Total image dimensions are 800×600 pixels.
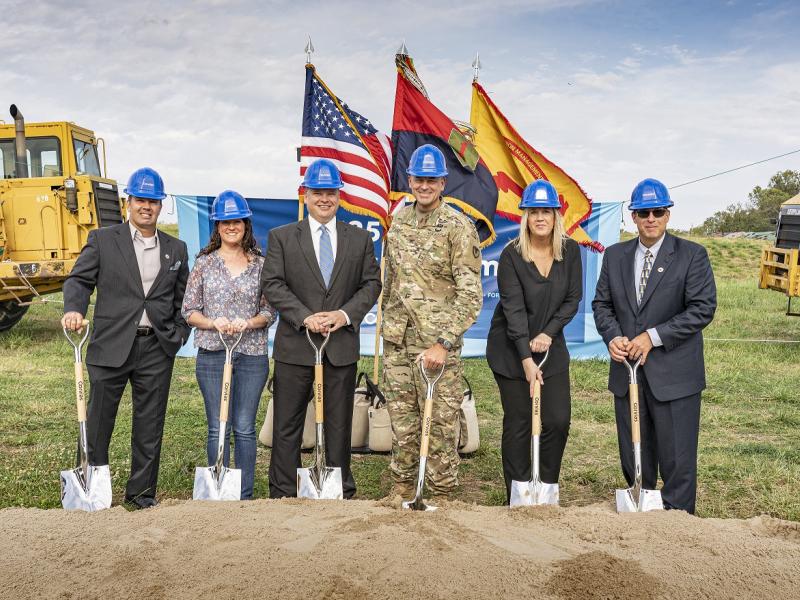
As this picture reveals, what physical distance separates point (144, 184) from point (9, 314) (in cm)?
962

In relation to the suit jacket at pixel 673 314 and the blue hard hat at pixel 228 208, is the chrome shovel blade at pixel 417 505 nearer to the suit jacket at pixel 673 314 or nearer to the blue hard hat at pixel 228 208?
the suit jacket at pixel 673 314

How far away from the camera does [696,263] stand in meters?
3.87

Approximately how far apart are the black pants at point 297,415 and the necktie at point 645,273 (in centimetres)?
162

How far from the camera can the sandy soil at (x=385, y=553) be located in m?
2.69

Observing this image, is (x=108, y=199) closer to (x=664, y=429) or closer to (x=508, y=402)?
(x=508, y=402)

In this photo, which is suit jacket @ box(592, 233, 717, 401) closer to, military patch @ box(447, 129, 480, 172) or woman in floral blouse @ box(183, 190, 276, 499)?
woman in floral blouse @ box(183, 190, 276, 499)

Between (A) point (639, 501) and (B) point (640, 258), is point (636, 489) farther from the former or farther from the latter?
(B) point (640, 258)

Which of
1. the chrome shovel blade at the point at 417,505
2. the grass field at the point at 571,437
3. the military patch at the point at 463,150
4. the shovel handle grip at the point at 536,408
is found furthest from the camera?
the military patch at the point at 463,150

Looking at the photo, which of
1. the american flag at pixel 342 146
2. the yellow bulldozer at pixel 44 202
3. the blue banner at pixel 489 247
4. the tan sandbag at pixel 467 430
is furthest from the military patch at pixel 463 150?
the yellow bulldozer at pixel 44 202

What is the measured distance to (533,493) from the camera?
395 centimetres

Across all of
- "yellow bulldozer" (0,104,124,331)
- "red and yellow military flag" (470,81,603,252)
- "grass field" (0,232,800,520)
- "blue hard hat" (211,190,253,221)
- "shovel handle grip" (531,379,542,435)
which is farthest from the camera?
"yellow bulldozer" (0,104,124,331)

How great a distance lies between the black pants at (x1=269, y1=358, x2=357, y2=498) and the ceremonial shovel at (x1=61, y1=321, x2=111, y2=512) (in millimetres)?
890

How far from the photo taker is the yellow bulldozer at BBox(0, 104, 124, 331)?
11359 millimetres

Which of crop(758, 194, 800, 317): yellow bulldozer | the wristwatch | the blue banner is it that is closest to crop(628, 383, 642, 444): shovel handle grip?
the wristwatch
